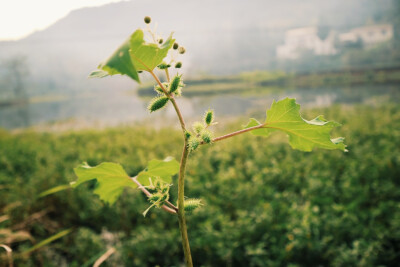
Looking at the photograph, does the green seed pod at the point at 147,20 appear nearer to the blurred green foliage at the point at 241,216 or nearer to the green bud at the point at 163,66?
the green bud at the point at 163,66

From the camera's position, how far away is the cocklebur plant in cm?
47

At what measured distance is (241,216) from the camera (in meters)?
2.09

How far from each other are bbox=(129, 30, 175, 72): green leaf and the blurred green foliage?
1.40m

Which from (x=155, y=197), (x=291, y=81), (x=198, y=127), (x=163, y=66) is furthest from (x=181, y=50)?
(x=291, y=81)

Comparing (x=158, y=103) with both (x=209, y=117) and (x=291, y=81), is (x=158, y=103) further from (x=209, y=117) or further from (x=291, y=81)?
(x=291, y=81)

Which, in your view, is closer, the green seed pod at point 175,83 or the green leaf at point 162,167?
the green seed pod at point 175,83

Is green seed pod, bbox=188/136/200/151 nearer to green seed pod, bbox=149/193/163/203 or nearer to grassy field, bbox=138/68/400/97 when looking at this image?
green seed pod, bbox=149/193/163/203

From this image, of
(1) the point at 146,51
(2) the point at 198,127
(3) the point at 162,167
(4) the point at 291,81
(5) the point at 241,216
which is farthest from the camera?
(4) the point at 291,81

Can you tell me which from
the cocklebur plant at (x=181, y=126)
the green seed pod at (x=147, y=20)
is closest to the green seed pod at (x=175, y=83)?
the cocklebur plant at (x=181, y=126)

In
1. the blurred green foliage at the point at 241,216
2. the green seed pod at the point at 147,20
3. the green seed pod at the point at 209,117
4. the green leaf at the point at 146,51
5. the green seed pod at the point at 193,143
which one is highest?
the green seed pod at the point at 147,20

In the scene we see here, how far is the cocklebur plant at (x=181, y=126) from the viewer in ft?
1.55

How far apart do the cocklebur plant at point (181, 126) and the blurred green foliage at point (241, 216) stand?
3.65 ft

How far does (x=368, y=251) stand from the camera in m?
1.63

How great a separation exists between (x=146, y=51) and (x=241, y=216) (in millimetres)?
1833
